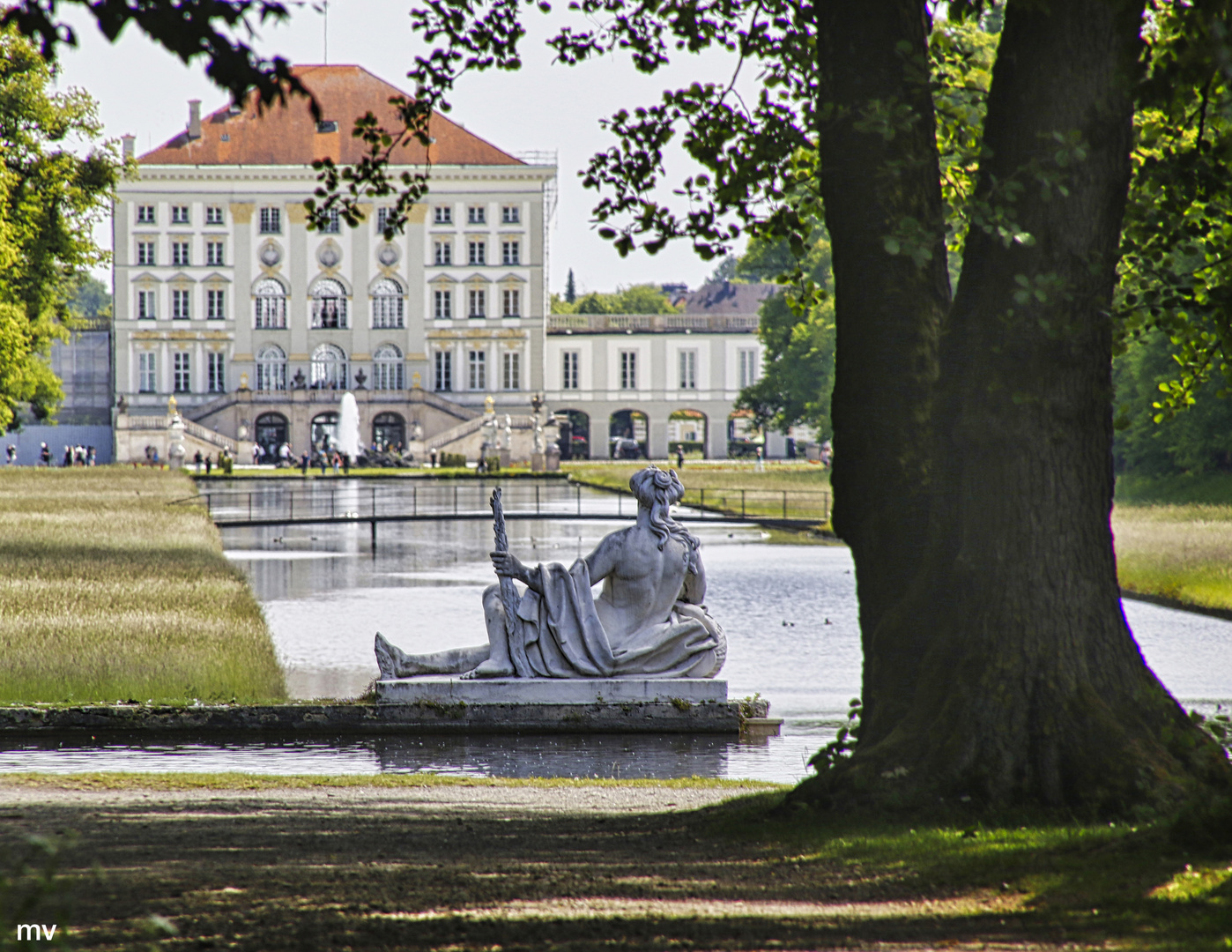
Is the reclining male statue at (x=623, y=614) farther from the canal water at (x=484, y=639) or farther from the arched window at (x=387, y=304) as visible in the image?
the arched window at (x=387, y=304)

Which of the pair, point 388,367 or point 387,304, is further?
point 387,304

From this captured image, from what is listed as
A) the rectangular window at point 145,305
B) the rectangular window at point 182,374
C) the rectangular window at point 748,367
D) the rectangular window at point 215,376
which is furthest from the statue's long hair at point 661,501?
the rectangular window at point 748,367

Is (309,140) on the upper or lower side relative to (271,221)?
upper

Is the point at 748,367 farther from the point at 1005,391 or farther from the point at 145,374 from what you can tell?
the point at 1005,391

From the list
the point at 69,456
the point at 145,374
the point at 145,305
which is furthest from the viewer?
the point at 145,305

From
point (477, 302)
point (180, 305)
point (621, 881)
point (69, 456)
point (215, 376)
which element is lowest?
point (621, 881)

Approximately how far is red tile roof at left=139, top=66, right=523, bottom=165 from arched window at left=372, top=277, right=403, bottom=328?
7.26m

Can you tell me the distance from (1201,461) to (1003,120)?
4010 centimetres

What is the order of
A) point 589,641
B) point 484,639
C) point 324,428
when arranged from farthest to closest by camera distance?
point 324,428 < point 484,639 < point 589,641

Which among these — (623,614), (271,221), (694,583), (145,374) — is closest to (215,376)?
(145,374)

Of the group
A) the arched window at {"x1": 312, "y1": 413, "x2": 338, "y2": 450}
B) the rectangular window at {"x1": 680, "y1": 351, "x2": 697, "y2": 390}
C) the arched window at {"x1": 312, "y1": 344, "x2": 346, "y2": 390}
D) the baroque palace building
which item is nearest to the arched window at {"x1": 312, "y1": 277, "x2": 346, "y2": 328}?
the baroque palace building

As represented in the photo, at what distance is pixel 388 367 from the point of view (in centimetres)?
8244

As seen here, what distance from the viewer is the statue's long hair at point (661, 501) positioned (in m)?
9.33

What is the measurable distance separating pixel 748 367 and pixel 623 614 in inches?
3122
